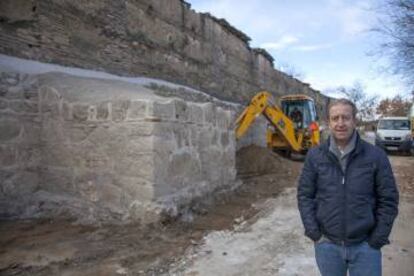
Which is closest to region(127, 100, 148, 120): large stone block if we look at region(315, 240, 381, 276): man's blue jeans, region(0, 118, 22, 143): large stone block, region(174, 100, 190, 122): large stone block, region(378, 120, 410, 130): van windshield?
region(174, 100, 190, 122): large stone block

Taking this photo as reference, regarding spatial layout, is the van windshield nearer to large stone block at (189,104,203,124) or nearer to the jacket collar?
large stone block at (189,104,203,124)

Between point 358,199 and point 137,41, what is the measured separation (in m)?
8.96

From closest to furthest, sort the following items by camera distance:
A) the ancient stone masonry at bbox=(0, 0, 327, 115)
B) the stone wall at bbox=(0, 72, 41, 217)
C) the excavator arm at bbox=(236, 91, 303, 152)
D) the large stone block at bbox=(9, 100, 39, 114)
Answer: the stone wall at bbox=(0, 72, 41, 217)
the large stone block at bbox=(9, 100, 39, 114)
the ancient stone masonry at bbox=(0, 0, 327, 115)
the excavator arm at bbox=(236, 91, 303, 152)

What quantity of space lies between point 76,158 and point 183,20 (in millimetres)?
7905

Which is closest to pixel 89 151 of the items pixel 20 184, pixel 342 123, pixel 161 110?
pixel 20 184

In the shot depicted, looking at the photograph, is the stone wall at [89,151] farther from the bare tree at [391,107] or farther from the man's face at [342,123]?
the bare tree at [391,107]

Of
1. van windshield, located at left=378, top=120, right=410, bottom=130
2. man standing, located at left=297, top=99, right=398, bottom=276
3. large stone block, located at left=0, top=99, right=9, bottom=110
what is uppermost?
large stone block, located at left=0, top=99, right=9, bottom=110

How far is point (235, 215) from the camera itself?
7.30m

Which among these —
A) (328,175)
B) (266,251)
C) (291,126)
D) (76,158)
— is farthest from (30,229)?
(291,126)

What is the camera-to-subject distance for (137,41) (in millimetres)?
10781

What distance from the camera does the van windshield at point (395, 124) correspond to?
71.3 ft

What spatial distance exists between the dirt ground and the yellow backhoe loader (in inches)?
224

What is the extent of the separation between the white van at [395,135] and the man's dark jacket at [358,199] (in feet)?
65.2

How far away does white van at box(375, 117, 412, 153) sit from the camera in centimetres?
2091
